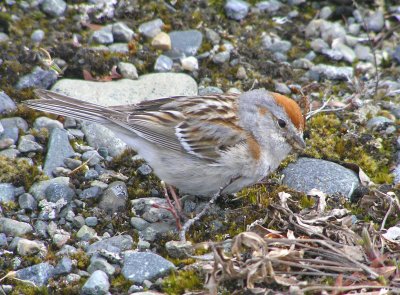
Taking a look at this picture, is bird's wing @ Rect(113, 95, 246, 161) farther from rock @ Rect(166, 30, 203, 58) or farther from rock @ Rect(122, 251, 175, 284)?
rock @ Rect(166, 30, 203, 58)

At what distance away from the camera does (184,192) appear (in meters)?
6.34

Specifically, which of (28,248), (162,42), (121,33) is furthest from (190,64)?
(28,248)

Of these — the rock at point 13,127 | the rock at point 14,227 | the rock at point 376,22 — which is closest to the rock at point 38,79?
the rock at point 13,127

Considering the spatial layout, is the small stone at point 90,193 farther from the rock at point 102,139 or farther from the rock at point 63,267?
the rock at point 63,267

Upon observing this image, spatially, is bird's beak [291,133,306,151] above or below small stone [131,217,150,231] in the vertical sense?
above

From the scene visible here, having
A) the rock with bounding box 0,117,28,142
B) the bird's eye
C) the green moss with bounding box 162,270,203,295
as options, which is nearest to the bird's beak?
the bird's eye

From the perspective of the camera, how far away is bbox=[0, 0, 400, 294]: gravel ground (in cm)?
545

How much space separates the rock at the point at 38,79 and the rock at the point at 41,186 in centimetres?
153

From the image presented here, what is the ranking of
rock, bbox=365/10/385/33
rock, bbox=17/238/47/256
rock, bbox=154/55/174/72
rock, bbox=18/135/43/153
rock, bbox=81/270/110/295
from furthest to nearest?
rock, bbox=365/10/385/33 → rock, bbox=154/55/174/72 → rock, bbox=18/135/43/153 → rock, bbox=17/238/47/256 → rock, bbox=81/270/110/295

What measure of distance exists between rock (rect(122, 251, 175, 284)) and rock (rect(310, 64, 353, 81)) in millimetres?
3821

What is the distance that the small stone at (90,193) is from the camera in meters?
6.21

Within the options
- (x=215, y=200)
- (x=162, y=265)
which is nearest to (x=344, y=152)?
(x=215, y=200)

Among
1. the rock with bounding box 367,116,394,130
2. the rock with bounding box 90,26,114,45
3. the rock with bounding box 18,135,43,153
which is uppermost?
the rock with bounding box 367,116,394,130

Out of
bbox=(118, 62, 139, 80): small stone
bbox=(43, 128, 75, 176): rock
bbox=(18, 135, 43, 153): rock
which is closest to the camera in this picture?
bbox=(43, 128, 75, 176): rock
